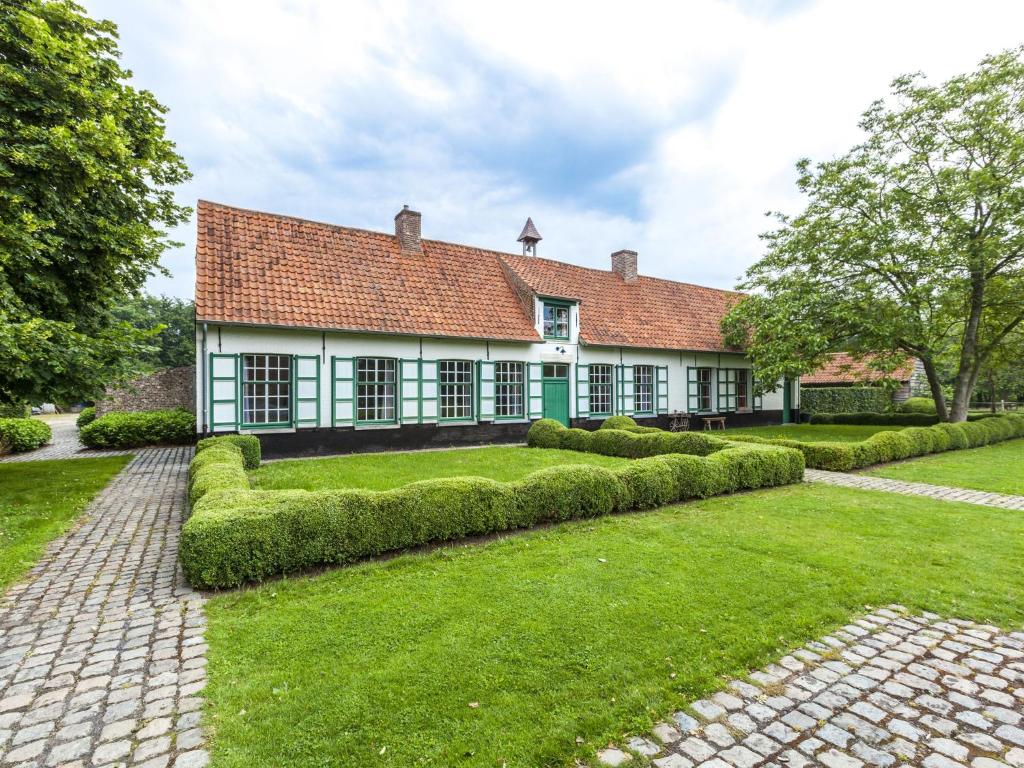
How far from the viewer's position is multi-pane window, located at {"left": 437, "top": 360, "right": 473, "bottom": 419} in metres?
15.2

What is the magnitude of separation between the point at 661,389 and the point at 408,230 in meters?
10.8

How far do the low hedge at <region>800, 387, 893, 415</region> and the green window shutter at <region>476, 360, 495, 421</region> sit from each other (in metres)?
19.9

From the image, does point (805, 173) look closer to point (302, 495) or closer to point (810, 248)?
point (810, 248)

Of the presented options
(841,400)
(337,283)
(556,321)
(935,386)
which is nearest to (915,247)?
(935,386)

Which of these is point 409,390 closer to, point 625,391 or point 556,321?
point 556,321

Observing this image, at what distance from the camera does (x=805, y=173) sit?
1819 centimetres

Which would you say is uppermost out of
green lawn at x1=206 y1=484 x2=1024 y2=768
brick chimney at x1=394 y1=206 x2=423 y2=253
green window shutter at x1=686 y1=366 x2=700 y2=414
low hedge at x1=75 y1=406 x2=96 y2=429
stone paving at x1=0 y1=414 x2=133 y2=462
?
brick chimney at x1=394 y1=206 x2=423 y2=253

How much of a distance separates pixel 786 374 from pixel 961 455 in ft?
17.2

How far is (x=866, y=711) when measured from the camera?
2.99m

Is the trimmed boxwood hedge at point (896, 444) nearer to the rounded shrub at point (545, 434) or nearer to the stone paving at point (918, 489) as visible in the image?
the stone paving at point (918, 489)

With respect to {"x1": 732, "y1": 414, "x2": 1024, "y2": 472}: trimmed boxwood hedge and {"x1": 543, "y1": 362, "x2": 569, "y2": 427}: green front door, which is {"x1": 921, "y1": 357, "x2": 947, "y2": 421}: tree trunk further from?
{"x1": 543, "y1": 362, "x2": 569, "y2": 427}: green front door

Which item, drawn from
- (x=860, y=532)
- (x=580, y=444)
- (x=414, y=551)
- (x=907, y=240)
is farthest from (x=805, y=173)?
(x=414, y=551)

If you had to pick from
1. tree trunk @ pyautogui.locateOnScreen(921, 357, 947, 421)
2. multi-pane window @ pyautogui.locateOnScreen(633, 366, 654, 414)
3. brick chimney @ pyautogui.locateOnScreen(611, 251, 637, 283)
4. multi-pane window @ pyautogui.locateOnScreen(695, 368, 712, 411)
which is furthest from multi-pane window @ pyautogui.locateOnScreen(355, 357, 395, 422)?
tree trunk @ pyautogui.locateOnScreen(921, 357, 947, 421)

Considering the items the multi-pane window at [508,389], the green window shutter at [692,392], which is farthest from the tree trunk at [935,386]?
the multi-pane window at [508,389]
